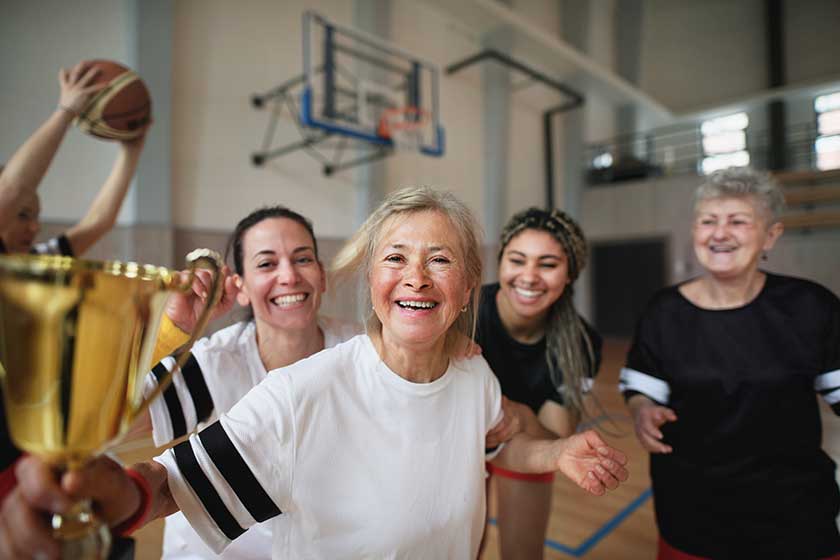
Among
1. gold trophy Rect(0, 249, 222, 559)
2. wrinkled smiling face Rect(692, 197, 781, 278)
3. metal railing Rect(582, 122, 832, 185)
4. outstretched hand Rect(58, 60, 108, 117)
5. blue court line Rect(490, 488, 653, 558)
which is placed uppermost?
metal railing Rect(582, 122, 832, 185)

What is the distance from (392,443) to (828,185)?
10055 millimetres

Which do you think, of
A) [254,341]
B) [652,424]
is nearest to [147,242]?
[254,341]

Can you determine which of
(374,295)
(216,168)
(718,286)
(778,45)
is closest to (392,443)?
(374,295)

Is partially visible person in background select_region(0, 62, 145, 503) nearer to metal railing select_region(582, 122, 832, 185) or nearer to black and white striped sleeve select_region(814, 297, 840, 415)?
black and white striped sleeve select_region(814, 297, 840, 415)

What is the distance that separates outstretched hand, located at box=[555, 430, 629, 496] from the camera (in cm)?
94

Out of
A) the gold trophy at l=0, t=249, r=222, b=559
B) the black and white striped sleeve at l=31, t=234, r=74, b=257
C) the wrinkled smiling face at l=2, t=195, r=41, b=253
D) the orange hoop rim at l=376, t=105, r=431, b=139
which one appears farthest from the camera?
the orange hoop rim at l=376, t=105, r=431, b=139

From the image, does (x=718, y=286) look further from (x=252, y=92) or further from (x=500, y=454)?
(x=252, y=92)

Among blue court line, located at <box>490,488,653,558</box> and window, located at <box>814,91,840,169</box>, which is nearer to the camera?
blue court line, located at <box>490,488,653,558</box>

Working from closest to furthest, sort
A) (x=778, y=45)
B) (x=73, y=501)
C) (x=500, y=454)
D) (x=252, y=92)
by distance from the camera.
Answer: (x=73, y=501) → (x=500, y=454) → (x=252, y=92) → (x=778, y=45)

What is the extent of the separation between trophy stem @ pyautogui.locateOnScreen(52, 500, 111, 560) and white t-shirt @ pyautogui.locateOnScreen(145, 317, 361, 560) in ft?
1.90

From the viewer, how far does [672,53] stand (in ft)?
37.3

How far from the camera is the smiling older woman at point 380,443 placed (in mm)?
829

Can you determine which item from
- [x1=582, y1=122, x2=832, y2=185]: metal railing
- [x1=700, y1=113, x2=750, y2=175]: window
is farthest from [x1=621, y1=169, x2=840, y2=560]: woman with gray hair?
[x1=700, y1=113, x2=750, y2=175]: window

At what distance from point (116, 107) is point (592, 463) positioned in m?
2.01
